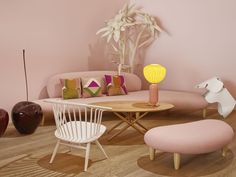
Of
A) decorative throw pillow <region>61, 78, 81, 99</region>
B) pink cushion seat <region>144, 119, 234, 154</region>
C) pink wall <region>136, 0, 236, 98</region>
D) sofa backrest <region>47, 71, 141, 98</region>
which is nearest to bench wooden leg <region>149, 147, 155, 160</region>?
pink cushion seat <region>144, 119, 234, 154</region>

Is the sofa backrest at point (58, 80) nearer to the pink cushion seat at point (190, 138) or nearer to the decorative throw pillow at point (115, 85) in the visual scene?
the decorative throw pillow at point (115, 85)

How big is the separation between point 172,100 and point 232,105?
1085mm

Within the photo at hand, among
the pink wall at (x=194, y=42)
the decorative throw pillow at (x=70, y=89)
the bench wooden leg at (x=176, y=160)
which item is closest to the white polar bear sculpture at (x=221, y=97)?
the pink wall at (x=194, y=42)

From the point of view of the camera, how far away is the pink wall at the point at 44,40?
496cm

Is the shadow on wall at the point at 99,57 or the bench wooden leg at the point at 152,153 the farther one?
the shadow on wall at the point at 99,57

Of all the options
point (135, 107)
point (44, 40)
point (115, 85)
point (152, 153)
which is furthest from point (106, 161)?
point (44, 40)

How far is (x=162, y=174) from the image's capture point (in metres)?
3.12

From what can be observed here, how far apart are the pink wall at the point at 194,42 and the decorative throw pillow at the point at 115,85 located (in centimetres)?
137

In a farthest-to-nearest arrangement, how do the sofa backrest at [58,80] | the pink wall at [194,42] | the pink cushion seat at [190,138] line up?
the pink wall at [194,42] → the sofa backrest at [58,80] → the pink cushion seat at [190,138]

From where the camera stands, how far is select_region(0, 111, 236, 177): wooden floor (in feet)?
10.3

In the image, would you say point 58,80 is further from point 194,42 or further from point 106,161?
point 194,42

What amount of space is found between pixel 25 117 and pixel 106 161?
4.92 ft

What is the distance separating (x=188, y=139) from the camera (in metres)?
3.15

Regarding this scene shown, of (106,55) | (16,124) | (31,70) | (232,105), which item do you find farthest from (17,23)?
(232,105)
